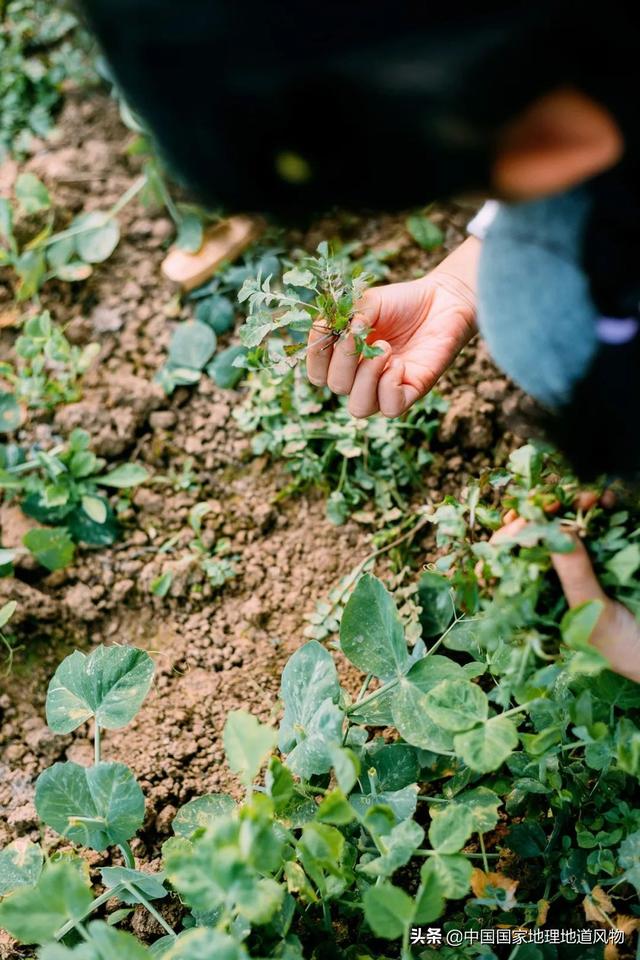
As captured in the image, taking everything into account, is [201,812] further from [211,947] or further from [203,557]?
[203,557]

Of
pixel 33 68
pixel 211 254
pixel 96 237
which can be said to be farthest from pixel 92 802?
pixel 33 68

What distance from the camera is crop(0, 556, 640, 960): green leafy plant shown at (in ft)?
3.14

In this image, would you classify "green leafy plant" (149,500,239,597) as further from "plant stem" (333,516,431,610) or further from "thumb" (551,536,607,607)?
"thumb" (551,536,607,607)

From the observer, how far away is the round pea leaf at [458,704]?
98 cm

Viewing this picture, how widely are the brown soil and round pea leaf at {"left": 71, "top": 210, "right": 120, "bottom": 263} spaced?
0.19ft

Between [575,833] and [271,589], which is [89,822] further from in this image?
[575,833]

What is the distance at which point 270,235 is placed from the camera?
6.00ft

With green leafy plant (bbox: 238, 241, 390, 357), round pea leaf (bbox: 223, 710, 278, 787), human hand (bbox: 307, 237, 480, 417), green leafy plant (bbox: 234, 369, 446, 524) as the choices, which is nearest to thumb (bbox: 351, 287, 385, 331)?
human hand (bbox: 307, 237, 480, 417)

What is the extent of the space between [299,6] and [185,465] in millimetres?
1104

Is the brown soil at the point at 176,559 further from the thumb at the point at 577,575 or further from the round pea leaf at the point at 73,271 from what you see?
the thumb at the point at 577,575

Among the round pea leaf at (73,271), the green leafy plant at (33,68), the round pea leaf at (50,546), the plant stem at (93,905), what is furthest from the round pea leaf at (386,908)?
the green leafy plant at (33,68)

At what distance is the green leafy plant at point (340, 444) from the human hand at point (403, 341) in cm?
22

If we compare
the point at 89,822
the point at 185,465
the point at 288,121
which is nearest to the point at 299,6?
the point at 288,121

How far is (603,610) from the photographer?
91 cm
